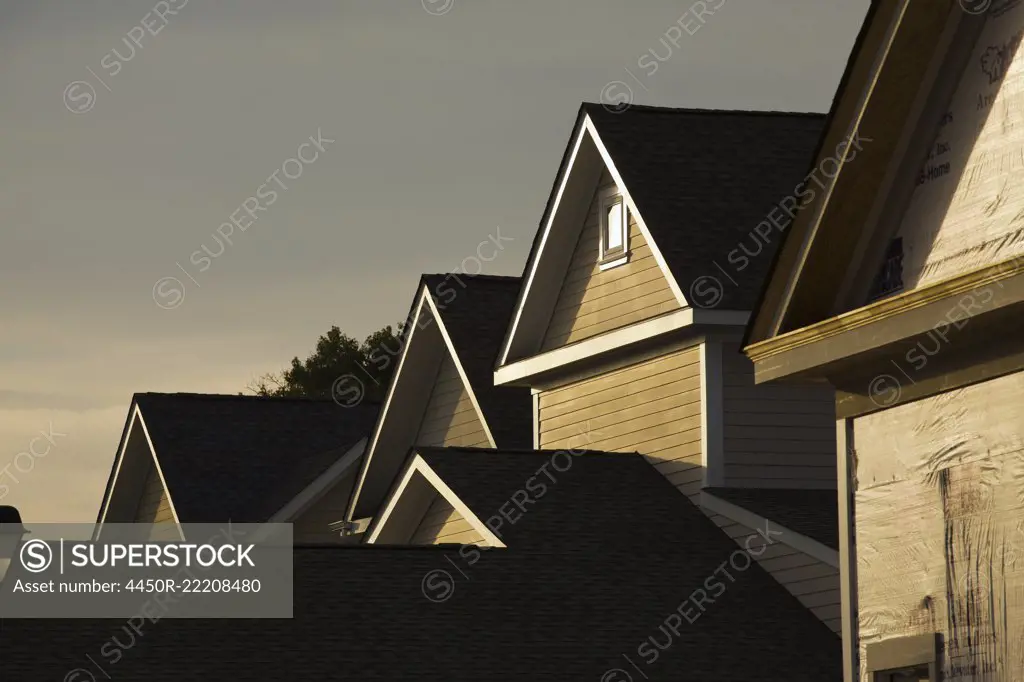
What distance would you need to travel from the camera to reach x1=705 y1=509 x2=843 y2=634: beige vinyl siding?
22.2 meters

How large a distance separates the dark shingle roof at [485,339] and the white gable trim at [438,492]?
325 centimetres

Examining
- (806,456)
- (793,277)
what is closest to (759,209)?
(806,456)

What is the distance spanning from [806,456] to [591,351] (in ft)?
11.1

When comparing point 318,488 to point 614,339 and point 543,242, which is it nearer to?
point 543,242

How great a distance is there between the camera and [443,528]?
25.7m

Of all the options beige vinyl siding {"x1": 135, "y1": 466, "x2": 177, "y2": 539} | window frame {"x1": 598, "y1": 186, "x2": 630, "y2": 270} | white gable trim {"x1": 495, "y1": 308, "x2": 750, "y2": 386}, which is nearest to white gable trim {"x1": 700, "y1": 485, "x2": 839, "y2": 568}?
white gable trim {"x1": 495, "y1": 308, "x2": 750, "y2": 386}

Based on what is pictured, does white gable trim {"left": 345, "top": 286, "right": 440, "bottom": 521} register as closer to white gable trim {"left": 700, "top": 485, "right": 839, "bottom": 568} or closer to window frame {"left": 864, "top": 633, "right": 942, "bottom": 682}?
white gable trim {"left": 700, "top": 485, "right": 839, "bottom": 568}

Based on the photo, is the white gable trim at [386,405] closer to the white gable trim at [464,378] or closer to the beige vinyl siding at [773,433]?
the white gable trim at [464,378]

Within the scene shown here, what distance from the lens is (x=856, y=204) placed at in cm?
1346

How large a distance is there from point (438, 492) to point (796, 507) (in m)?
4.93

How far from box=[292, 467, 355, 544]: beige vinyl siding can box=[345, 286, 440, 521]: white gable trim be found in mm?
3673

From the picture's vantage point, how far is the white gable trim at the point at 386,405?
100ft
